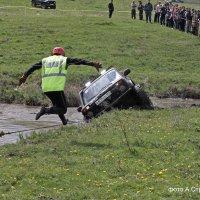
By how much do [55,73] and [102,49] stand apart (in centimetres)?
1830

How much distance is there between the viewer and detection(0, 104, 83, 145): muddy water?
50.7 ft

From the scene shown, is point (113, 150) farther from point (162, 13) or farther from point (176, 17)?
point (162, 13)

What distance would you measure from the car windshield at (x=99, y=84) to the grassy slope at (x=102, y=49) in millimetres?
5234

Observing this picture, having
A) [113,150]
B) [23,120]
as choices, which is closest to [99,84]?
[23,120]

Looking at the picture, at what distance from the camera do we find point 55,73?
41.3 ft

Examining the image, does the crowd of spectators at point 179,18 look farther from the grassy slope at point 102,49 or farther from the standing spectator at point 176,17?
the grassy slope at point 102,49

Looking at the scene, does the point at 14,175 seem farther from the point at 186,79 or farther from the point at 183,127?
the point at 186,79

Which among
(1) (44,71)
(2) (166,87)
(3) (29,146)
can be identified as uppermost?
(1) (44,71)

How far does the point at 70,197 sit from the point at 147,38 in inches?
1065

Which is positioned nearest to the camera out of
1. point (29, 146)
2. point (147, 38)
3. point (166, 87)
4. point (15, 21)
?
point (29, 146)

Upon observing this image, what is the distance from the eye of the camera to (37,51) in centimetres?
2988

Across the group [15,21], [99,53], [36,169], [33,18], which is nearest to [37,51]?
[99,53]

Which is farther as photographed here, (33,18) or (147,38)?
(33,18)

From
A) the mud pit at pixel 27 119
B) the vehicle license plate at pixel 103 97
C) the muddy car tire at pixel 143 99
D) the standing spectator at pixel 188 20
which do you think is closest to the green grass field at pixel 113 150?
the muddy car tire at pixel 143 99
